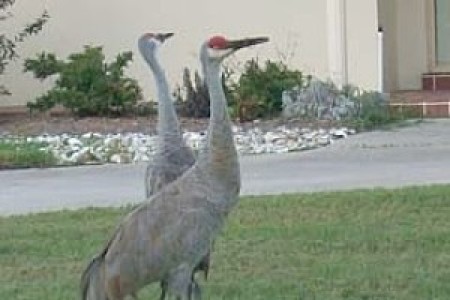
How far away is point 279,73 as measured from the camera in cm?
1938

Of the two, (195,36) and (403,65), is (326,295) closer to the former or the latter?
(195,36)

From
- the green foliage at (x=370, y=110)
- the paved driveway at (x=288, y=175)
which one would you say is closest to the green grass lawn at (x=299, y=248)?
the paved driveway at (x=288, y=175)

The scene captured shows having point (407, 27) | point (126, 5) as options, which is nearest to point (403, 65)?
point (407, 27)

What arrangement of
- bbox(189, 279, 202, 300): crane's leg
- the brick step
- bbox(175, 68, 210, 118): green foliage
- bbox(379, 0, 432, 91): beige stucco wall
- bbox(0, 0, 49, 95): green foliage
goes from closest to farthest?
1. bbox(189, 279, 202, 300): crane's leg
2. bbox(175, 68, 210, 118): green foliage
3. the brick step
4. bbox(0, 0, 49, 95): green foliage
5. bbox(379, 0, 432, 91): beige stucco wall

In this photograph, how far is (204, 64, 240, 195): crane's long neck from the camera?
6426 mm

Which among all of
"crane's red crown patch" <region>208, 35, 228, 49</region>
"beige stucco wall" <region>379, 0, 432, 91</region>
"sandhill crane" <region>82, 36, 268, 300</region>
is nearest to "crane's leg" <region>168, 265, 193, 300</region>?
"sandhill crane" <region>82, 36, 268, 300</region>

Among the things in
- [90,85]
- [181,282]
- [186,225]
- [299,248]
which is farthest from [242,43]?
[90,85]

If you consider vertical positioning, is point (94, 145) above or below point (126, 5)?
below

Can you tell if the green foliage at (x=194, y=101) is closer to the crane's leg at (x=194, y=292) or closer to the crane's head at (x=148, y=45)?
the crane's head at (x=148, y=45)

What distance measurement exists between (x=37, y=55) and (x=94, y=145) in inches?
176

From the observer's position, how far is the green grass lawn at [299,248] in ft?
28.8

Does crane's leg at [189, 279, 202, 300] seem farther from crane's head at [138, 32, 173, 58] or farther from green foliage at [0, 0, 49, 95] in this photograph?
green foliage at [0, 0, 49, 95]

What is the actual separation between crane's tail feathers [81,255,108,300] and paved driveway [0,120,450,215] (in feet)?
19.5

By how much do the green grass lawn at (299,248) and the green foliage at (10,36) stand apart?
8101mm
